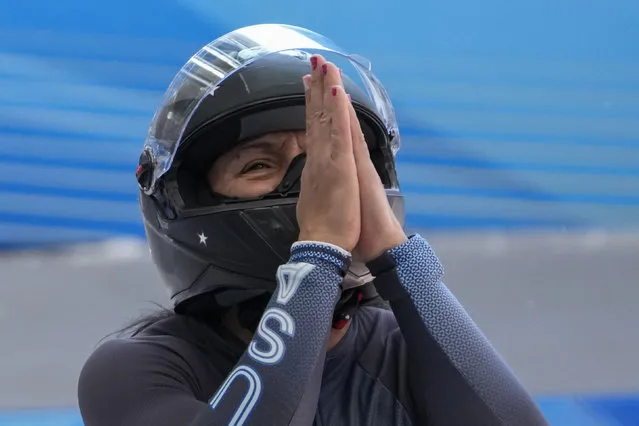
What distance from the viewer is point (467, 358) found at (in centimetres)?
85

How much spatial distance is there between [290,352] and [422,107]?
2691mm

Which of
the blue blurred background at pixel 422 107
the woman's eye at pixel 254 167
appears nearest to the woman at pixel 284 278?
the woman's eye at pixel 254 167

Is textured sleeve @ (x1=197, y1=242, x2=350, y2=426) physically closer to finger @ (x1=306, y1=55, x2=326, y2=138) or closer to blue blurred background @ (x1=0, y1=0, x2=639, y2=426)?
finger @ (x1=306, y1=55, x2=326, y2=138)

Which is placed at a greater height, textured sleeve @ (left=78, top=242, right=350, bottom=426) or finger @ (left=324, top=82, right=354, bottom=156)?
finger @ (left=324, top=82, right=354, bottom=156)

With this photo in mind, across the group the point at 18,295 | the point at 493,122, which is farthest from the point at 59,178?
the point at 493,122

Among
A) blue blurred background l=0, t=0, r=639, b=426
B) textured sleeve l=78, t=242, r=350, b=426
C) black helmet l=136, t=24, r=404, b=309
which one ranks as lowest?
textured sleeve l=78, t=242, r=350, b=426

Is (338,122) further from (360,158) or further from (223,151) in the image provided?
(223,151)

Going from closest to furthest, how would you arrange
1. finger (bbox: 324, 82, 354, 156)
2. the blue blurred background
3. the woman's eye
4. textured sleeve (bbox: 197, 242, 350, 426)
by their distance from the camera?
1. textured sleeve (bbox: 197, 242, 350, 426)
2. finger (bbox: 324, 82, 354, 156)
3. the woman's eye
4. the blue blurred background

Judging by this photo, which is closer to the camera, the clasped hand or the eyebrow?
the clasped hand

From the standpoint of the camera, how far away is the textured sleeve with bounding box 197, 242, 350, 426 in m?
0.76

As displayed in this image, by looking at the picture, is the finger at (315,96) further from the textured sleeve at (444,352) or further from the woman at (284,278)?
the textured sleeve at (444,352)

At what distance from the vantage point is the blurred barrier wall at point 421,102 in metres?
3.19

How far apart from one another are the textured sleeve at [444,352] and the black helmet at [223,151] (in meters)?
0.06

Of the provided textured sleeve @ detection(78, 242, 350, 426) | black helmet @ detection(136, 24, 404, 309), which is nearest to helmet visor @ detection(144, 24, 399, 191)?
black helmet @ detection(136, 24, 404, 309)
